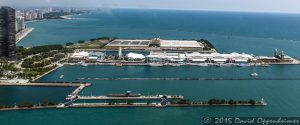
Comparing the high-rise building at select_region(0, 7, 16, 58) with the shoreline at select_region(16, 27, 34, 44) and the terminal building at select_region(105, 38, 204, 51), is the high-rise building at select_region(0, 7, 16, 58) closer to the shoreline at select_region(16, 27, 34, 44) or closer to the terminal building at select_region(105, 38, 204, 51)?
the terminal building at select_region(105, 38, 204, 51)

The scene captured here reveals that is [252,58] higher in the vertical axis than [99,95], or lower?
higher

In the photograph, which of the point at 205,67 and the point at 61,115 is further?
the point at 205,67

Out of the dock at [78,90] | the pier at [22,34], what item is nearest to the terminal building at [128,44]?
the pier at [22,34]

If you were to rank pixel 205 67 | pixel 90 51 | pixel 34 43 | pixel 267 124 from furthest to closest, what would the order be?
pixel 34 43, pixel 90 51, pixel 205 67, pixel 267 124

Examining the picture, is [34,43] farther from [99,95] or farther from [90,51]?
[99,95]

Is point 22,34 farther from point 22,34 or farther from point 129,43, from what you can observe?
point 129,43

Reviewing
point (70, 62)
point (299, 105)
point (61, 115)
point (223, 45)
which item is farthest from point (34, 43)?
point (299, 105)

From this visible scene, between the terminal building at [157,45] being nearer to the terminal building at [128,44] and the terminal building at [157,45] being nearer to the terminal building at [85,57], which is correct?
the terminal building at [128,44]

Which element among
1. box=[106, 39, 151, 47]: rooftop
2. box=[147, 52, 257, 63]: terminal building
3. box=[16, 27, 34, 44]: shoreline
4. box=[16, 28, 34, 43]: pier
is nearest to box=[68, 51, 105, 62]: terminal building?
box=[147, 52, 257, 63]: terminal building

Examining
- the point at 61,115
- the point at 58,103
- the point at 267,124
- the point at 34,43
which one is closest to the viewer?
the point at 267,124
